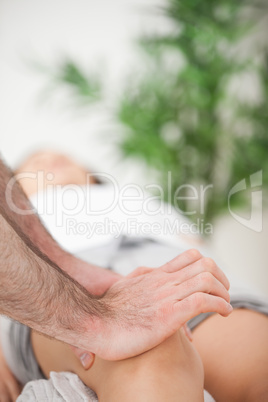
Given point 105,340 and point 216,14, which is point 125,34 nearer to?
point 216,14

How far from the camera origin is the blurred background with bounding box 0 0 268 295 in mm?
2256

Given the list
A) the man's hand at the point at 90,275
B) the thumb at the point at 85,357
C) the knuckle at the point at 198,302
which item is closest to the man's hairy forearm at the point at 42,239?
the man's hand at the point at 90,275

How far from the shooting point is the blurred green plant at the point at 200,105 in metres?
2.20

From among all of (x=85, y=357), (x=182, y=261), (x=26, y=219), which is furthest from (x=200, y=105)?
(x=85, y=357)

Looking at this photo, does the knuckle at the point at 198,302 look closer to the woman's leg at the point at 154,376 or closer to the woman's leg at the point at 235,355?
the woman's leg at the point at 154,376

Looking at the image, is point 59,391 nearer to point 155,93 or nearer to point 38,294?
point 38,294

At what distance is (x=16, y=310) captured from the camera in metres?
0.66

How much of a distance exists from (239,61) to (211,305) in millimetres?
1895

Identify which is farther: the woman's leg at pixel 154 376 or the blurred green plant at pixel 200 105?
the blurred green plant at pixel 200 105

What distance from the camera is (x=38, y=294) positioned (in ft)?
2.16

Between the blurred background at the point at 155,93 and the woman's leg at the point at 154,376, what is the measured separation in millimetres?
1629

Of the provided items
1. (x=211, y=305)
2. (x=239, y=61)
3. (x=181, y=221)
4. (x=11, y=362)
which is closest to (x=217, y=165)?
(x=239, y=61)

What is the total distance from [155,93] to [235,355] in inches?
66.5

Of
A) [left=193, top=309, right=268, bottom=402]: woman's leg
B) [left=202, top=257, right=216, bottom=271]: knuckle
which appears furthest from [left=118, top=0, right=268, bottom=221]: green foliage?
[left=202, top=257, right=216, bottom=271]: knuckle
